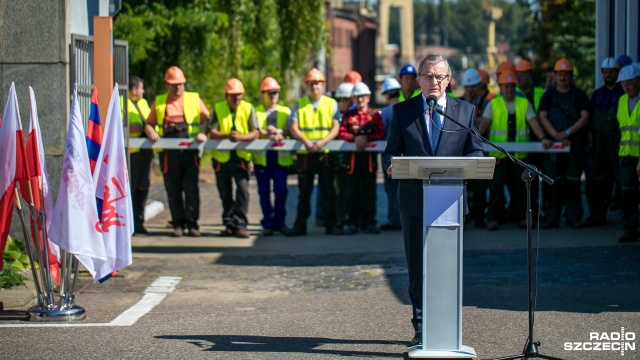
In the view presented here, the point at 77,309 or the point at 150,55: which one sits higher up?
the point at 150,55

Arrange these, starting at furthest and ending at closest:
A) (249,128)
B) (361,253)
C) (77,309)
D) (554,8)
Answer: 1. (554,8)
2. (249,128)
3. (361,253)
4. (77,309)

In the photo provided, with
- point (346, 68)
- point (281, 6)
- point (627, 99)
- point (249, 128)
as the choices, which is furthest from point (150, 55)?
point (346, 68)

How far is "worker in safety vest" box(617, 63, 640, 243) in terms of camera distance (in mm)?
13352

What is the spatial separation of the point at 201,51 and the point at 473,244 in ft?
24.6

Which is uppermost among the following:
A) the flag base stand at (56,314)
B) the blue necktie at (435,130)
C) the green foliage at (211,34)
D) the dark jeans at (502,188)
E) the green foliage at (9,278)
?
the green foliage at (211,34)

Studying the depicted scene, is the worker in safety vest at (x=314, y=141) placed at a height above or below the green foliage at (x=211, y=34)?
below

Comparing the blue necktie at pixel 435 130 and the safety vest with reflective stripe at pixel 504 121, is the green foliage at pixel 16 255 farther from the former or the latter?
the safety vest with reflective stripe at pixel 504 121

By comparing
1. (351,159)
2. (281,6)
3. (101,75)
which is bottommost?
(351,159)

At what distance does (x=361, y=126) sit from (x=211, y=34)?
5.01m

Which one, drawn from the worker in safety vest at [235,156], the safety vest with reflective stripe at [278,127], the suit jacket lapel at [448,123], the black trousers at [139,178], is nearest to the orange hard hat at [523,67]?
the safety vest with reflective stripe at [278,127]

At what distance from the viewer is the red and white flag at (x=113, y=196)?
9.84 meters

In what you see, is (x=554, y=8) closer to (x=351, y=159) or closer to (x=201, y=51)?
(x=201, y=51)

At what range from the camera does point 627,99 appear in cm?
1362

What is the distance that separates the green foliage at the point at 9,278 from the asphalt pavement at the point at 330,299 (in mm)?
590
